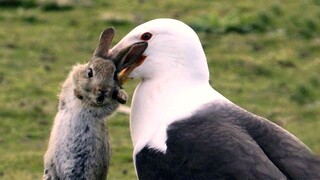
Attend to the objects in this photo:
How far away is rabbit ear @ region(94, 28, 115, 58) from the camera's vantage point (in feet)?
26.9

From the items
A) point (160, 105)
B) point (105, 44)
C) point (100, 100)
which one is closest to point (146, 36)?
point (105, 44)

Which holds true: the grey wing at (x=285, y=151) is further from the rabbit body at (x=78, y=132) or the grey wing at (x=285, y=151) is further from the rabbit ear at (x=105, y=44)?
the rabbit ear at (x=105, y=44)

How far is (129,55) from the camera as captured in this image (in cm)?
827

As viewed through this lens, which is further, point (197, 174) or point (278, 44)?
point (278, 44)

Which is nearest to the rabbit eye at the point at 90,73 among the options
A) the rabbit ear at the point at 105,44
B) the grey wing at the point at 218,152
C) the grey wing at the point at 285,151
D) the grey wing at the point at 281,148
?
the rabbit ear at the point at 105,44

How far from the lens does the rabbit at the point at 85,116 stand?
806 cm

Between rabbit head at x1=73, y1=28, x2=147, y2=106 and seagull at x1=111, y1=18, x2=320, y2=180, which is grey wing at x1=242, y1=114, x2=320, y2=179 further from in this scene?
rabbit head at x1=73, y1=28, x2=147, y2=106

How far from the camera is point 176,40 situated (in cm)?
833

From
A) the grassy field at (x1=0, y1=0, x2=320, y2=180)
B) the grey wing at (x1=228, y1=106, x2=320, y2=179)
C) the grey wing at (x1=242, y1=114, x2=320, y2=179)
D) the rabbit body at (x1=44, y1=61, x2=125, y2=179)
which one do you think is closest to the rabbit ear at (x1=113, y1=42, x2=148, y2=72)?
the rabbit body at (x1=44, y1=61, x2=125, y2=179)

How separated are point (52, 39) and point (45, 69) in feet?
3.89

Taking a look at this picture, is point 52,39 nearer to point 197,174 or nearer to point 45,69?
point 45,69

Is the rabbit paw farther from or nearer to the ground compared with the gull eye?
nearer to the ground

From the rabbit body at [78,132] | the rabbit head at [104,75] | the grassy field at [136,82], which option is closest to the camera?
the rabbit head at [104,75]

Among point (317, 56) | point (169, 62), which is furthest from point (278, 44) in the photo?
point (169, 62)
